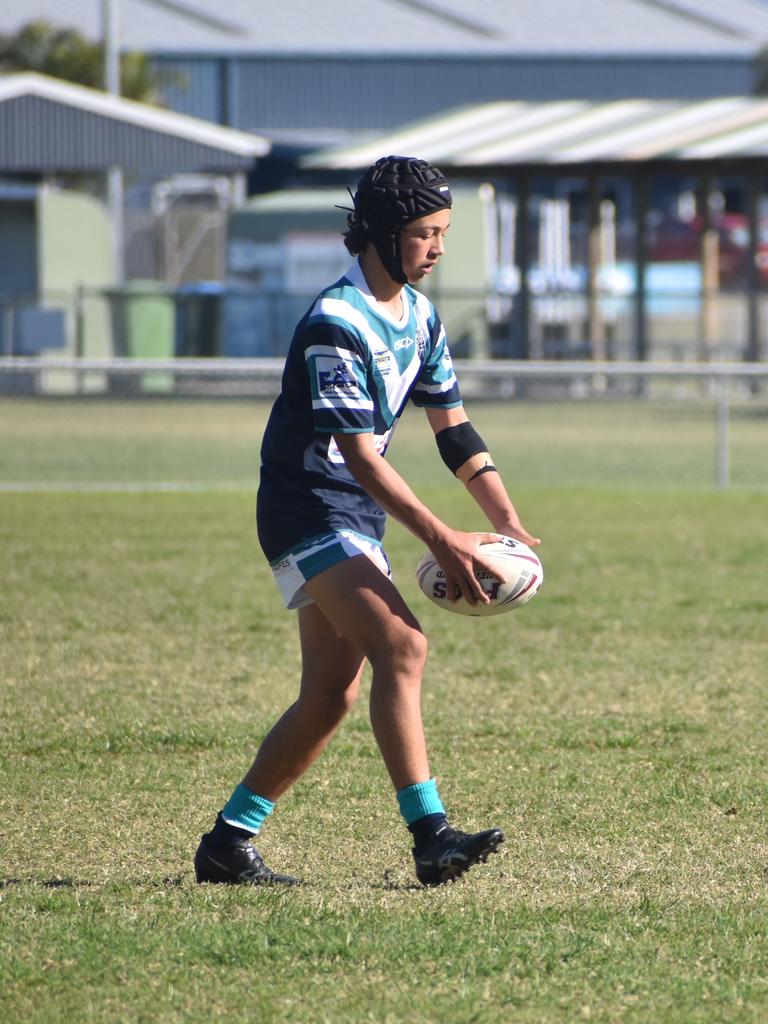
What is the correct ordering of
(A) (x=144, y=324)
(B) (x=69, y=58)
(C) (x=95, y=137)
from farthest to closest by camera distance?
1. (B) (x=69, y=58)
2. (C) (x=95, y=137)
3. (A) (x=144, y=324)

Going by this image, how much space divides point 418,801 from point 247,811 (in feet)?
1.61

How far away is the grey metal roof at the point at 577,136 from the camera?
92.0 ft

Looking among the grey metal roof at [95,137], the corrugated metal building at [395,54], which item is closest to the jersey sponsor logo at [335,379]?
the grey metal roof at [95,137]

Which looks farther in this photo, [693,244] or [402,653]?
[693,244]

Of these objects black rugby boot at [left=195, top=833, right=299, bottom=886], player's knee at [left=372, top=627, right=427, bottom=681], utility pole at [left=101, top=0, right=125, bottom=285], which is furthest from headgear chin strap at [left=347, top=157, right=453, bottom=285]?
utility pole at [left=101, top=0, right=125, bottom=285]

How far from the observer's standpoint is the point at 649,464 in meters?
17.7

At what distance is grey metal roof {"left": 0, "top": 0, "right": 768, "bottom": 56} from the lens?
173 feet

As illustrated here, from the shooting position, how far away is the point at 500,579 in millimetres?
4391

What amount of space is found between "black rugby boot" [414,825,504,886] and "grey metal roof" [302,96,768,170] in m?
24.2

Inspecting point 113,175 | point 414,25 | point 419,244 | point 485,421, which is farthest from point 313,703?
point 414,25

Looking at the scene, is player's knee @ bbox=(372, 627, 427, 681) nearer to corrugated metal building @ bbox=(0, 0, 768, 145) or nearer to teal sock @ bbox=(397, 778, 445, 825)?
Answer: teal sock @ bbox=(397, 778, 445, 825)

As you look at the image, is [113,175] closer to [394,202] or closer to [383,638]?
[394,202]

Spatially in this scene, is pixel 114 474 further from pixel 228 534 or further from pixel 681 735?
pixel 681 735

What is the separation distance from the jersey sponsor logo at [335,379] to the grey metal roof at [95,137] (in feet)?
88.9
